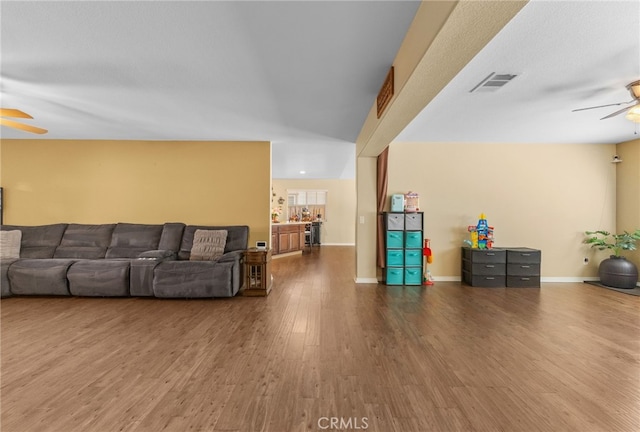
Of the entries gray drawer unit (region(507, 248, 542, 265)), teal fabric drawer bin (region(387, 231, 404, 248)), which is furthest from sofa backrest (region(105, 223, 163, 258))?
gray drawer unit (region(507, 248, 542, 265))

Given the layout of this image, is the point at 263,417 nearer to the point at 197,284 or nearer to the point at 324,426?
the point at 324,426

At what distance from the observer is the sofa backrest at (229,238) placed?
499 centimetres

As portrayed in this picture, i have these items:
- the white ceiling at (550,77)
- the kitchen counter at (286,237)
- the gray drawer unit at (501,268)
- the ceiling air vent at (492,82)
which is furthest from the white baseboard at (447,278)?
the kitchen counter at (286,237)

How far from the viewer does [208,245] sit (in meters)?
4.91

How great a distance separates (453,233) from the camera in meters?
5.68

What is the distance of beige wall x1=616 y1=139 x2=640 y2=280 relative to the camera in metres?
5.24

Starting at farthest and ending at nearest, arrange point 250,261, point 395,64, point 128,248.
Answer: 1. point 128,248
2. point 250,261
3. point 395,64

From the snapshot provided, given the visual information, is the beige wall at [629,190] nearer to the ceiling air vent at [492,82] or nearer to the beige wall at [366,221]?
the ceiling air vent at [492,82]

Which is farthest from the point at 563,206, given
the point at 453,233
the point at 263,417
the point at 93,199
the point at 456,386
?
the point at 93,199

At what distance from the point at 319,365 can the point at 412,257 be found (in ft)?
10.9

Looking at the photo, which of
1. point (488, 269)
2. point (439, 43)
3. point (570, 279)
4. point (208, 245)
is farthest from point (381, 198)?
point (570, 279)

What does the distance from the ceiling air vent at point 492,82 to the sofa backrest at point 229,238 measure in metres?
3.97

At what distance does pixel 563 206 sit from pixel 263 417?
6492mm

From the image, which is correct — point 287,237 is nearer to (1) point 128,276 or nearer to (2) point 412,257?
(2) point 412,257
